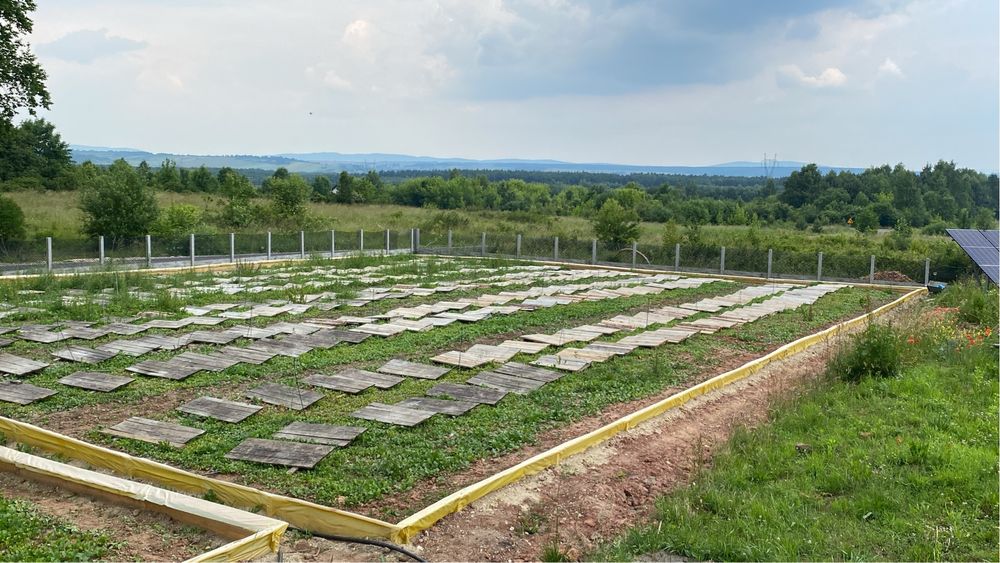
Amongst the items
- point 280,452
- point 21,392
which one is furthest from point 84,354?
point 280,452

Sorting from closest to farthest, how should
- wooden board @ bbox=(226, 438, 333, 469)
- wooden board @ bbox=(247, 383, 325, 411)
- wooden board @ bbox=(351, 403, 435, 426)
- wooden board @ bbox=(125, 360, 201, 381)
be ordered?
wooden board @ bbox=(226, 438, 333, 469), wooden board @ bbox=(351, 403, 435, 426), wooden board @ bbox=(247, 383, 325, 411), wooden board @ bbox=(125, 360, 201, 381)

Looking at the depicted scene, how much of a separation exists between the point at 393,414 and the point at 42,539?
3025 millimetres

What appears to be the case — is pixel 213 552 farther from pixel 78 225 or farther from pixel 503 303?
A: pixel 78 225

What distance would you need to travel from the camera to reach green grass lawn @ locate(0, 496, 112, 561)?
4.36 m

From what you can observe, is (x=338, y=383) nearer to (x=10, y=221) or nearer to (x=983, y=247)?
(x=983, y=247)

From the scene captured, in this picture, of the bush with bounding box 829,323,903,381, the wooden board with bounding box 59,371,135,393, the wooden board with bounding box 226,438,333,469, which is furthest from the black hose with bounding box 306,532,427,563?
the bush with bounding box 829,323,903,381

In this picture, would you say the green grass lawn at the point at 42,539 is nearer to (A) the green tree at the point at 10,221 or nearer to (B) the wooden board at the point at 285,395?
(B) the wooden board at the point at 285,395

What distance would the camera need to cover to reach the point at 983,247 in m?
18.2

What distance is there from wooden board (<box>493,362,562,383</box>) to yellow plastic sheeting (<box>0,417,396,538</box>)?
382 centimetres

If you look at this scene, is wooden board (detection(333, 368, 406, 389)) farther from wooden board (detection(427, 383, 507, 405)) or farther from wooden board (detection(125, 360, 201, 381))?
wooden board (detection(125, 360, 201, 381))

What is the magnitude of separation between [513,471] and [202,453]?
7.89 feet

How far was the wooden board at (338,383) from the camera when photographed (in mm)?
7961

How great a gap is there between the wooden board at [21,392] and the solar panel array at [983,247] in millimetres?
16845

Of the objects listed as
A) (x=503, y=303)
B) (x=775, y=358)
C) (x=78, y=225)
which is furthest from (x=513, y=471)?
(x=78, y=225)
